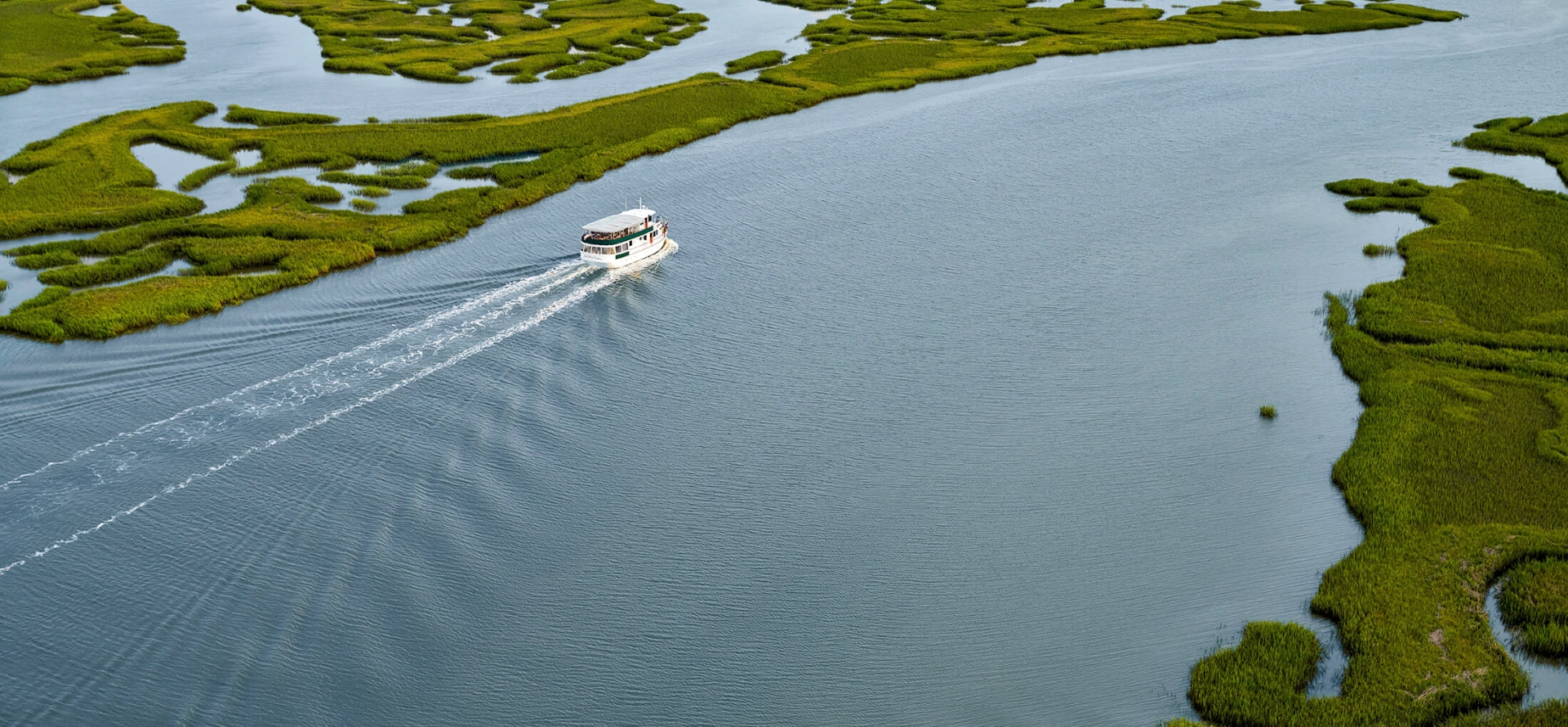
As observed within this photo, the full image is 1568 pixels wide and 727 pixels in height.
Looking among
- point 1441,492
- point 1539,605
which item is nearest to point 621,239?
point 1441,492

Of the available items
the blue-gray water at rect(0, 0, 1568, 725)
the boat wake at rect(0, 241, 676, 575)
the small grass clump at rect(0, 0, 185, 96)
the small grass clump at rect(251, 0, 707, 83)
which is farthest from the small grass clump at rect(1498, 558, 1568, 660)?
the small grass clump at rect(0, 0, 185, 96)

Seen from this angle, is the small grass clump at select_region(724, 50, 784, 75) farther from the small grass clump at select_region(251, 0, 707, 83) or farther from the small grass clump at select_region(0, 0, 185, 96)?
the small grass clump at select_region(0, 0, 185, 96)

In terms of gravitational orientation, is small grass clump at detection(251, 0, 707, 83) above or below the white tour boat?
above

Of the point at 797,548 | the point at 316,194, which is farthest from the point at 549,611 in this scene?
the point at 316,194

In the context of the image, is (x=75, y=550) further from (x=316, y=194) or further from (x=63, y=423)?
(x=316, y=194)

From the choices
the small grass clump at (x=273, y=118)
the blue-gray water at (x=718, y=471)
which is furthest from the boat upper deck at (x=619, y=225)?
the small grass clump at (x=273, y=118)
